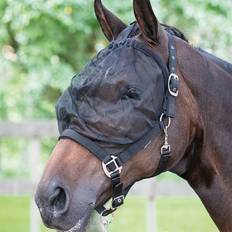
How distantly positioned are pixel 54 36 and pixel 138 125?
313 inches

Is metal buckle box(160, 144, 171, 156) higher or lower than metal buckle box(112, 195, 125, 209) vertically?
higher

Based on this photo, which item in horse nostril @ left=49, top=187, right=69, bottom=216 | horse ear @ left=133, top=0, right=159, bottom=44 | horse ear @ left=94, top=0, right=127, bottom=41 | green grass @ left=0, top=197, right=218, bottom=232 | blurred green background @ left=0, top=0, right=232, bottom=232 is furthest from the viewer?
blurred green background @ left=0, top=0, right=232, bottom=232

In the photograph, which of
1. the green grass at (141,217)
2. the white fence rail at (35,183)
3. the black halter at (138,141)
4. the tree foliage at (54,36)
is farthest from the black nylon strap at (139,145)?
the tree foliage at (54,36)

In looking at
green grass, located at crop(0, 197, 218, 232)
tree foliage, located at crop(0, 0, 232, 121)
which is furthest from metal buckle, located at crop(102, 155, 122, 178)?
tree foliage, located at crop(0, 0, 232, 121)

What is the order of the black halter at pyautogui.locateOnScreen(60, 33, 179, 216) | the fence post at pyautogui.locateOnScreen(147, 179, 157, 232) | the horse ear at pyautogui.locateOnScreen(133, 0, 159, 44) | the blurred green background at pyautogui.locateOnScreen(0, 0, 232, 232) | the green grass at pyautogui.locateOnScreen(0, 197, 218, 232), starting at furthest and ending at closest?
the blurred green background at pyautogui.locateOnScreen(0, 0, 232, 232) < the green grass at pyautogui.locateOnScreen(0, 197, 218, 232) < the fence post at pyautogui.locateOnScreen(147, 179, 157, 232) < the horse ear at pyautogui.locateOnScreen(133, 0, 159, 44) < the black halter at pyautogui.locateOnScreen(60, 33, 179, 216)

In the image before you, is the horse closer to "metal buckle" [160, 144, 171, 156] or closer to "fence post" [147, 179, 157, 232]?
"metal buckle" [160, 144, 171, 156]

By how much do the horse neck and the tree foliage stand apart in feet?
18.2

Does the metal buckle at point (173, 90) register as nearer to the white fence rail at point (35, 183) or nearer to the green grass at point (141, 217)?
the green grass at point (141, 217)

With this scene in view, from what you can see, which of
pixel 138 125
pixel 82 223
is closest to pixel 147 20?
pixel 138 125

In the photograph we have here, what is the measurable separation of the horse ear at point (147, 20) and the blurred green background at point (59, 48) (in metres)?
4.42

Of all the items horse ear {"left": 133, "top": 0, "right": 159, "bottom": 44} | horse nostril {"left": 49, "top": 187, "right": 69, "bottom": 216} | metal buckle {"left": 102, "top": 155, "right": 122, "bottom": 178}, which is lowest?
horse nostril {"left": 49, "top": 187, "right": 69, "bottom": 216}

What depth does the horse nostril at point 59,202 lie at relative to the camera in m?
2.48

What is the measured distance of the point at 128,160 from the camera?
268 cm

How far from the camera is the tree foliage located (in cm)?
873
